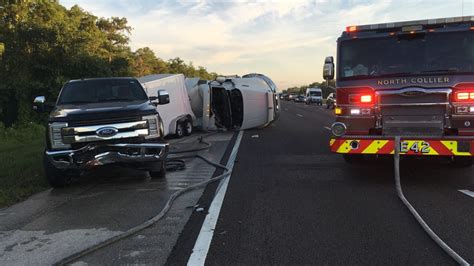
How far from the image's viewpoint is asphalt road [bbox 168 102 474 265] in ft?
16.4

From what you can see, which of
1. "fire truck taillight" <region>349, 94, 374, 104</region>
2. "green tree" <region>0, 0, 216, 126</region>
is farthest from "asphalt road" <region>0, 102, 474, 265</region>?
"green tree" <region>0, 0, 216, 126</region>

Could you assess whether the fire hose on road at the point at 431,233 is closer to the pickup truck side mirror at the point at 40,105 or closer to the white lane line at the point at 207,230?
the white lane line at the point at 207,230

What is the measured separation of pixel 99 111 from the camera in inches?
343

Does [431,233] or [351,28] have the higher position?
[351,28]

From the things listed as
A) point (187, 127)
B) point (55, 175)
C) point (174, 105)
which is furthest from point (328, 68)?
point (187, 127)

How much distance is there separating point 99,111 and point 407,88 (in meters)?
5.11

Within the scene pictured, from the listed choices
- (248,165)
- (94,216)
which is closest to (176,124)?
(248,165)

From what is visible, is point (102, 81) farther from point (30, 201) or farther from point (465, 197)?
point (465, 197)

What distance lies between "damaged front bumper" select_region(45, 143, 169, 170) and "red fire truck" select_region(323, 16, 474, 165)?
3291 millimetres

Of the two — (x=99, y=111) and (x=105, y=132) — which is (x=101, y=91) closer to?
(x=99, y=111)

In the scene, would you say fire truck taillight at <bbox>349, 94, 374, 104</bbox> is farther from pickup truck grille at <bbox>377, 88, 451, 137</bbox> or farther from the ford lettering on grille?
the ford lettering on grille

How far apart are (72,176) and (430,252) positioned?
662cm

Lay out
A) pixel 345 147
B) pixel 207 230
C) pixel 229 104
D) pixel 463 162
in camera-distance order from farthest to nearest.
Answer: pixel 229 104 < pixel 463 162 < pixel 345 147 < pixel 207 230

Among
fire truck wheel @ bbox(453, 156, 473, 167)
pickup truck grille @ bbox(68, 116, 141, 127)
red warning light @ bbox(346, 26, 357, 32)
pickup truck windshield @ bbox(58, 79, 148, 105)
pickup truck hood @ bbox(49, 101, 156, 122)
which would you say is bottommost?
fire truck wheel @ bbox(453, 156, 473, 167)
